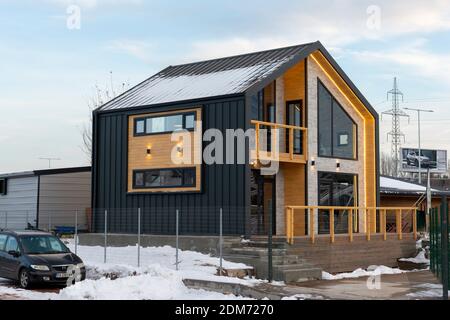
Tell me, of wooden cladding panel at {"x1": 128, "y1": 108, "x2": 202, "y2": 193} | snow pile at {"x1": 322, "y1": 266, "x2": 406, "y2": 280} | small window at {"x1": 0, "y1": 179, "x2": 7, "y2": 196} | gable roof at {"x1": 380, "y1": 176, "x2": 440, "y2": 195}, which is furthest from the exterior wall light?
small window at {"x1": 0, "y1": 179, "x2": 7, "y2": 196}

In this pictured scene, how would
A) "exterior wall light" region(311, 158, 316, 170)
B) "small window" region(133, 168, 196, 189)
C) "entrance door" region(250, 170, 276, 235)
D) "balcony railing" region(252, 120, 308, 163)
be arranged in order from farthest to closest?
1. "exterior wall light" region(311, 158, 316, 170)
2. "entrance door" region(250, 170, 276, 235)
3. "small window" region(133, 168, 196, 189)
4. "balcony railing" region(252, 120, 308, 163)

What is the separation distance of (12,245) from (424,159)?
1949 inches

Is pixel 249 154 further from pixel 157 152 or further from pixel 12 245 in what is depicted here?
pixel 12 245

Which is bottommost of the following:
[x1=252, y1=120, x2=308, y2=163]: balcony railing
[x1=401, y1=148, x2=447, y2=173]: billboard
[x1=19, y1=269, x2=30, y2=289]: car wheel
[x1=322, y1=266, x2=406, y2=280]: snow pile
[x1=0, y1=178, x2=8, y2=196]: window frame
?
[x1=322, y1=266, x2=406, y2=280]: snow pile

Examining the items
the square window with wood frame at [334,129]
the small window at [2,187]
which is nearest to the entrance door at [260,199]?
the square window with wood frame at [334,129]

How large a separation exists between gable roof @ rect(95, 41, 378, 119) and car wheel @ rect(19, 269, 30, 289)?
8.26 meters

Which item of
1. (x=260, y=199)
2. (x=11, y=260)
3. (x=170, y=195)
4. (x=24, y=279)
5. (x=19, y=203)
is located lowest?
(x=24, y=279)

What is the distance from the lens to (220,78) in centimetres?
2384

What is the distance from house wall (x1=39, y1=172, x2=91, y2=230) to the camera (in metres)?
28.9

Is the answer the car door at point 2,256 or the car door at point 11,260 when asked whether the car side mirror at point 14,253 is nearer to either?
the car door at point 11,260

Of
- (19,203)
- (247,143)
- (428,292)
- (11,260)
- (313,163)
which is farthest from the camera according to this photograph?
(19,203)

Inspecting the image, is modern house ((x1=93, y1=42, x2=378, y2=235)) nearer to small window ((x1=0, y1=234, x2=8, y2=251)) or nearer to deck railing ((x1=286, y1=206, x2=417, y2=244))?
deck railing ((x1=286, y1=206, x2=417, y2=244))

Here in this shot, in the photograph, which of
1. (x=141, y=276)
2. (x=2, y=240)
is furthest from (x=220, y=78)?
(x=141, y=276)
